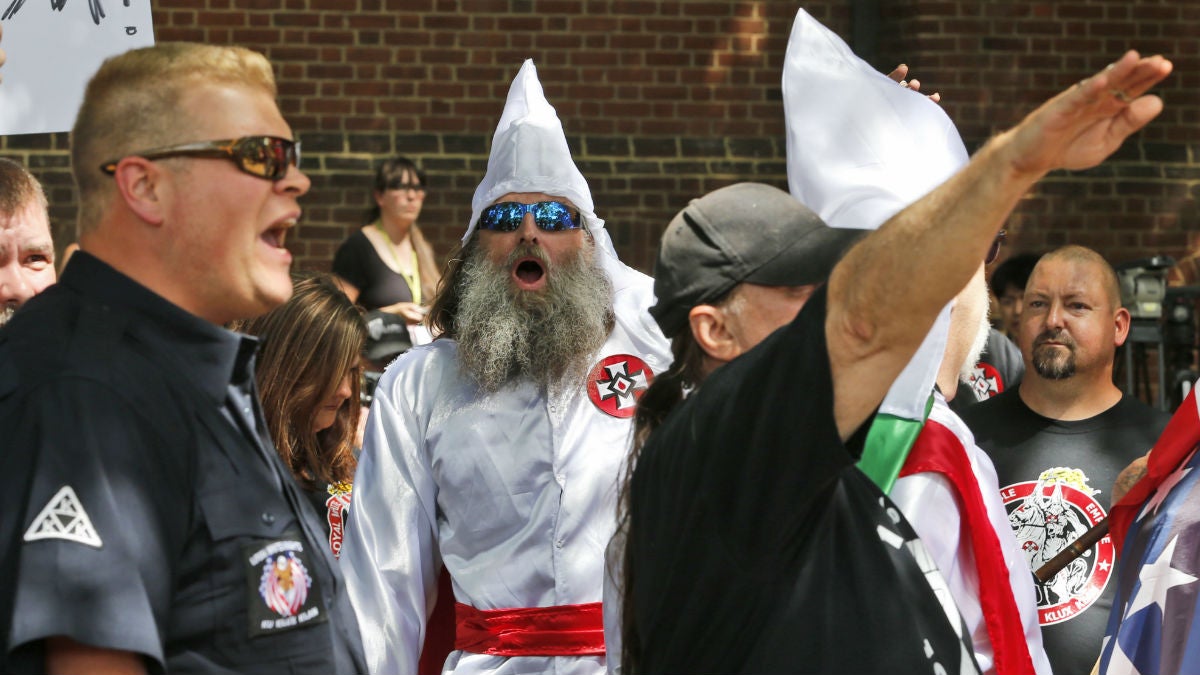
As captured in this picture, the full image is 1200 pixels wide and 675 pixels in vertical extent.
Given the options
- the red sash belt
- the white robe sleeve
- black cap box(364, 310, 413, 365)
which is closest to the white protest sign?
the white robe sleeve

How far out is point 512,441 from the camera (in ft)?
12.1

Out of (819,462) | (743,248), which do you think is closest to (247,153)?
(743,248)

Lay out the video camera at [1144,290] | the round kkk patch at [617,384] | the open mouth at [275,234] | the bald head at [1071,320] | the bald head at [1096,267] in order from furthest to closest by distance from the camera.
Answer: the video camera at [1144,290] → the bald head at [1096,267] → the bald head at [1071,320] → the round kkk patch at [617,384] → the open mouth at [275,234]

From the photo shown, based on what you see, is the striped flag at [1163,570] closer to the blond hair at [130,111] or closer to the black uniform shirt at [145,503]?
the black uniform shirt at [145,503]

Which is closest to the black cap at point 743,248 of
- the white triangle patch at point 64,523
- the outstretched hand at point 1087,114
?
the outstretched hand at point 1087,114

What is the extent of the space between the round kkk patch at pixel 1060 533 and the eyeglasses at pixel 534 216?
161 cm

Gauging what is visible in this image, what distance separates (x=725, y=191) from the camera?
2191 millimetres

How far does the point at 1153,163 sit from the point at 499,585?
615 centimetres

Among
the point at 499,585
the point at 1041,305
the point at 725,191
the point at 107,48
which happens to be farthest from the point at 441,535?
the point at 1041,305

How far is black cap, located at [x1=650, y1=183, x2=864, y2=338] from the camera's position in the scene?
2.09 m

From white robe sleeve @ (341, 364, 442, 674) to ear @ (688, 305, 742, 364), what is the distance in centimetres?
165

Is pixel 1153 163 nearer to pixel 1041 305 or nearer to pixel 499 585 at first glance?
pixel 1041 305

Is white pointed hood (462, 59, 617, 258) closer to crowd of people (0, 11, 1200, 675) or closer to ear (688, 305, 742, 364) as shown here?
crowd of people (0, 11, 1200, 675)

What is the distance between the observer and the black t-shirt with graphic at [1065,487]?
449 cm
